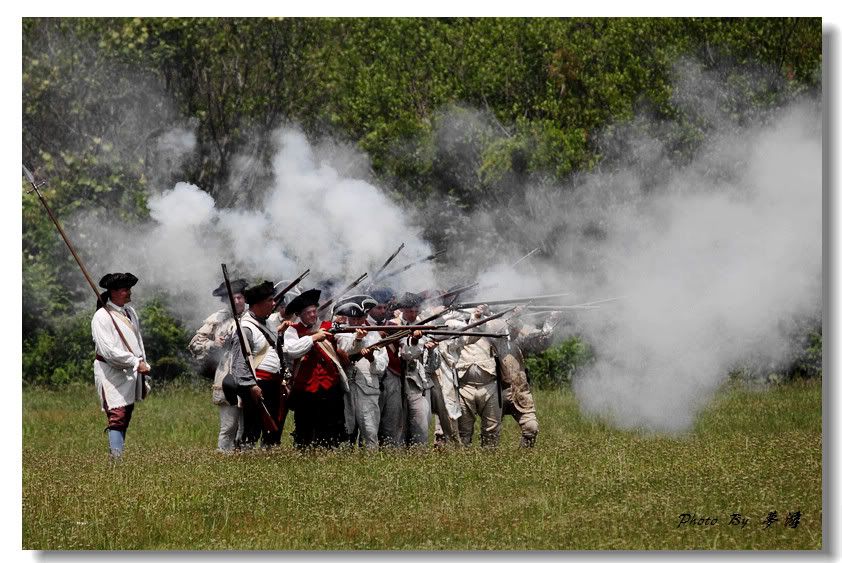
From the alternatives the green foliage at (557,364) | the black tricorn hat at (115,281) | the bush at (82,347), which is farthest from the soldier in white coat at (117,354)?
the green foliage at (557,364)

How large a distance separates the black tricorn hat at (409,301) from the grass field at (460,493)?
1.15 meters

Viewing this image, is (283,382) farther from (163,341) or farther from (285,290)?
(163,341)

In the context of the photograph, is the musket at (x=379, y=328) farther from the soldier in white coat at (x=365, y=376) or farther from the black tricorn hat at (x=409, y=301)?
the black tricorn hat at (x=409, y=301)

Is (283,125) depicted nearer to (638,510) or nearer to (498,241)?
(498,241)

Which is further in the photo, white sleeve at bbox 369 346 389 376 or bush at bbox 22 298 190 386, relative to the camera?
bush at bbox 22 298 190 386

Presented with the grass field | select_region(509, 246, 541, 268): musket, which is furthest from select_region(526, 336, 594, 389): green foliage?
the grass field

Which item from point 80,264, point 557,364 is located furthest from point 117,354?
point 557,364

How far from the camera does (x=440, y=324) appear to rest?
39.3 ft

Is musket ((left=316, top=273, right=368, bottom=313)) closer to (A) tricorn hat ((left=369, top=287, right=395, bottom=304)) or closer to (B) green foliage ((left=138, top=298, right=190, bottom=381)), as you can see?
(A) tricorn hat ((left=369, top=287, right=395, bottom=304))

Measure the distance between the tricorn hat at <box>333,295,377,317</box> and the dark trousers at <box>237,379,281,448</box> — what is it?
0.70 meters

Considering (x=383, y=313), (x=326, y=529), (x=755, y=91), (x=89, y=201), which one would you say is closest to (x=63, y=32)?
(x=89, y=201)

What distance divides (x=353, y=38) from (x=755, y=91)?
2.83 m

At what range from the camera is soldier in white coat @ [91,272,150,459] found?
11016 mm

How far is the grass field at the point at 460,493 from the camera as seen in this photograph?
9.46 m
